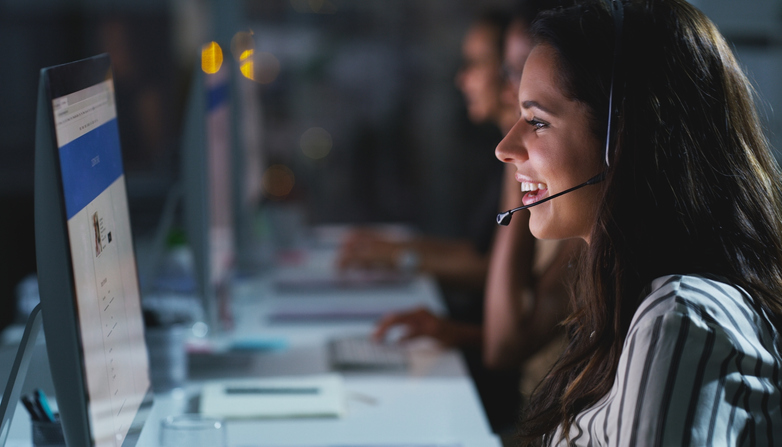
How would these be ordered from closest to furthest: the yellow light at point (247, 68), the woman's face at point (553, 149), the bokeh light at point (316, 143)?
1. the woman's face at point (553, 149)
2. the yellow light at point (247, 68)
3. the bokeh light at point (316, 143)

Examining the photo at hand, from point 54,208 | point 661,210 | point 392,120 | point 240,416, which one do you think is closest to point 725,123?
point 661,210

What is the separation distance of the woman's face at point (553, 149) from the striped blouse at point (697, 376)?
17 cm

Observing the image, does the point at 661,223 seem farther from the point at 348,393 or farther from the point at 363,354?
the point at 363,354

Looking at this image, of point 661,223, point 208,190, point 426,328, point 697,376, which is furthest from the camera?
point 426,328

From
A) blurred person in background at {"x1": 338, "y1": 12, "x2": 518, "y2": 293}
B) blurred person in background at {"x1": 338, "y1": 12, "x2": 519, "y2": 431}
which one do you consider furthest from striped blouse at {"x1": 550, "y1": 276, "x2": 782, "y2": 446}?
blurred person in background at {"x1": 338, "y1": 12, "x2": 518, "y2": 293}

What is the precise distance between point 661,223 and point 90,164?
57 centimetres

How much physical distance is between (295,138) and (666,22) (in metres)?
4.03

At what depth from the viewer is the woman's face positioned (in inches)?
33.0

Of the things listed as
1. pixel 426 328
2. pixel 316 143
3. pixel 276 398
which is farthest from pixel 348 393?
pixel 316 143

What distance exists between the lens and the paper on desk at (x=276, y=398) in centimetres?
122

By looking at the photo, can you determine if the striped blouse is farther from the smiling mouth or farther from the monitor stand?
the monitor stand

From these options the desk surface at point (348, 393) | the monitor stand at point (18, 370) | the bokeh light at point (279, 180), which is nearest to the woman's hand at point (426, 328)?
the desk surface at point (348, 393)

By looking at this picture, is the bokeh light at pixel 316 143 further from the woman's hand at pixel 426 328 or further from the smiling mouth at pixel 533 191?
the smiling mouth at pixel 533 191

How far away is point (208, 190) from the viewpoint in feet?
5.12
